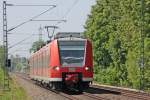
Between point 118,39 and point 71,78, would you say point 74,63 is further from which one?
point 118,39

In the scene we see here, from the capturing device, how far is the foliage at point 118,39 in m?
67.6

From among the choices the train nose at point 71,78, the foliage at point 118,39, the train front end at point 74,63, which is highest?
the foliage at point 118,39

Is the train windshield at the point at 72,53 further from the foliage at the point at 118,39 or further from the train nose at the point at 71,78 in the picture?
the foliage at the point at 118,39

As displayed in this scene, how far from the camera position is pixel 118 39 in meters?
81.0

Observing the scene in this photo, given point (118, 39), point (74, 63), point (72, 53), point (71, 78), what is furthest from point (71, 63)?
point (118, 39)

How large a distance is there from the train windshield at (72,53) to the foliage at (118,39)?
23.1 m

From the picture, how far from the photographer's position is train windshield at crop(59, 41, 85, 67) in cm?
3753

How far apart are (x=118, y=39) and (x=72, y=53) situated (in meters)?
43.7

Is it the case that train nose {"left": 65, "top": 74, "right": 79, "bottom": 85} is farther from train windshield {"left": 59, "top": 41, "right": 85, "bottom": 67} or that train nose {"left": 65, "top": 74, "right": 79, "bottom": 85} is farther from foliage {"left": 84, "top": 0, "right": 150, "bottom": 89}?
foliage {"left": 84, "top": 0, "right": 150, "bottom": 89}

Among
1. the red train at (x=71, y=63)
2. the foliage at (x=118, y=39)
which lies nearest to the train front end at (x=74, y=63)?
the red train at (x=71, y=63)

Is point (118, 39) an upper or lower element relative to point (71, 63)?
upper

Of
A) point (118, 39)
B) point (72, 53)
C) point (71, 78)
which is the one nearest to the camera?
point (71, 78)

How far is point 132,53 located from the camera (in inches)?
2717

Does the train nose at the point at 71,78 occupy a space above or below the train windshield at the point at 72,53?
below
